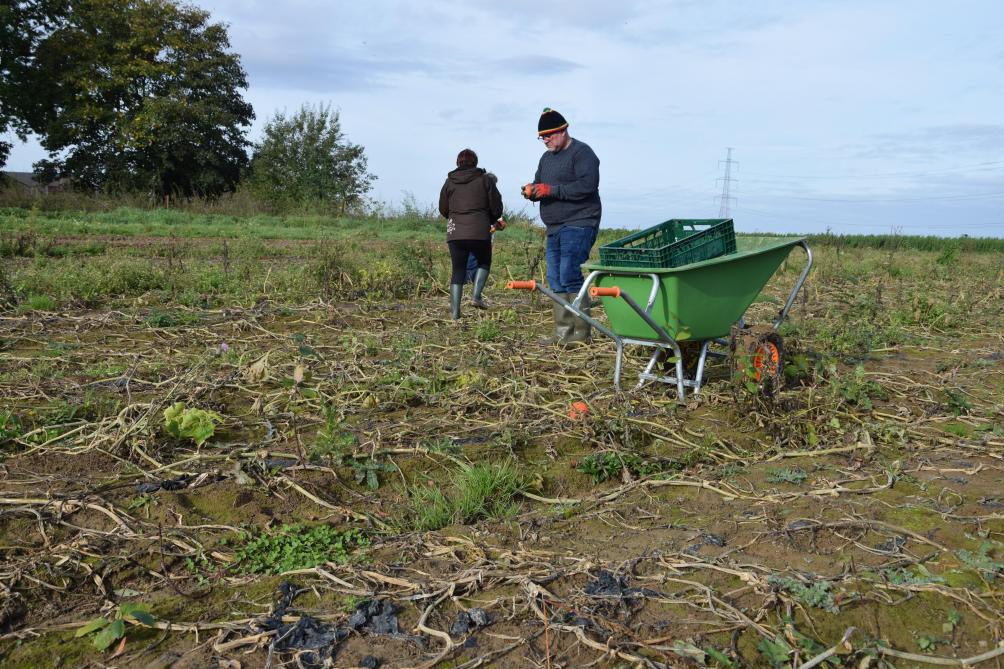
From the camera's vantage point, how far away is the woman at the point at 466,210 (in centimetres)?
742

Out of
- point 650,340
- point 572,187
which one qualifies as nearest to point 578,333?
point 572,187

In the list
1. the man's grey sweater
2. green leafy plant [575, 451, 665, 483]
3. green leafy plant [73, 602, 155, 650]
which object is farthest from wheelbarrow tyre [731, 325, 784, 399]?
green leafy plant [73, 602, 155, 650]

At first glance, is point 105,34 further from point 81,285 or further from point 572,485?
point 572,485

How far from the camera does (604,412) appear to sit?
441cm

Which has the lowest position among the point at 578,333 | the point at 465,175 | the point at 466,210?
the point at 578,333

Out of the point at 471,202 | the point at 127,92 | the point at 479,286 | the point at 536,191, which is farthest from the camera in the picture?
the point at 127,92

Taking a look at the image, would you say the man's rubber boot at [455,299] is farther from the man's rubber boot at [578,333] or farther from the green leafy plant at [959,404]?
the green leafy plant at [959,404]

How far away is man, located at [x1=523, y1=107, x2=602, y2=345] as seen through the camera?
606 centimetres

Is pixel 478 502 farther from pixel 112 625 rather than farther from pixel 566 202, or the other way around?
pixel 566 202

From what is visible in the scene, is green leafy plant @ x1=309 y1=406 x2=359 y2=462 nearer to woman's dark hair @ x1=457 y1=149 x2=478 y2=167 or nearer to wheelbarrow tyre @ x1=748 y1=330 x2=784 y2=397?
wheelbarrow tyre @ x1=748 y1=330 x2=784 y2=397

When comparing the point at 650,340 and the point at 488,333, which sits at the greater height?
the point at 650,340

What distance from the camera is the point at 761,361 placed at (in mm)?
4523

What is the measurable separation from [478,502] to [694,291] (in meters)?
1.99

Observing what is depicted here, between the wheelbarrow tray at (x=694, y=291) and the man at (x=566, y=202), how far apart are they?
3.81 feet
